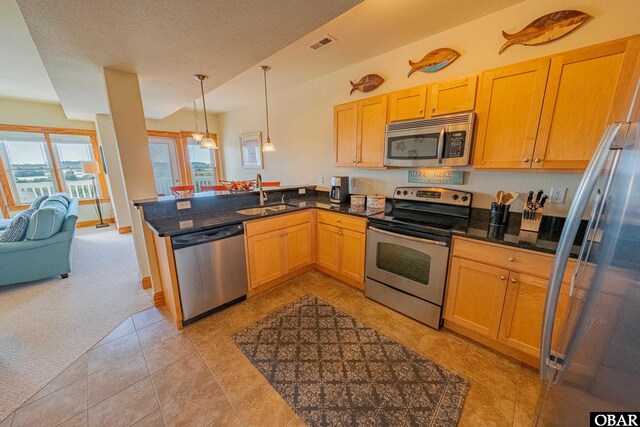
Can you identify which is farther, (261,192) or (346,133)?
(261,192)

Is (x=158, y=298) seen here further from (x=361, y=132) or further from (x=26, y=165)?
(x=26, y=165)

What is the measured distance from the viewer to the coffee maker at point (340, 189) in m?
3.04

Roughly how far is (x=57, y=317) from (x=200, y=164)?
14.2 ft

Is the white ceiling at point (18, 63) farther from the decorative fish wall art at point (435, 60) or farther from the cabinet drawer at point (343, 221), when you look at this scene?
the decorative fish wall art at point (435, 60)

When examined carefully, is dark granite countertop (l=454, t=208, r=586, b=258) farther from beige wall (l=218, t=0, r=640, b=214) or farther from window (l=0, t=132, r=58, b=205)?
window (l=0, t=132, r=58, b=205)

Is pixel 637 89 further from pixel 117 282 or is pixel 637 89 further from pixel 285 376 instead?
pixel 117 282

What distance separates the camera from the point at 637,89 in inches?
27.3

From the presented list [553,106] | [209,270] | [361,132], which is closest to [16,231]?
[209,270]

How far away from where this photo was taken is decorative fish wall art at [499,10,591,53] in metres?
1.62

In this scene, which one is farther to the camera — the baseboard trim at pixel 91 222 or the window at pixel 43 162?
the baseboard trim at pixel 91 222

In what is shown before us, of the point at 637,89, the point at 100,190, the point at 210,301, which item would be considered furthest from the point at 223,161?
the point at 637,89

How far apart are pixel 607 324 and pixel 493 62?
2.30m

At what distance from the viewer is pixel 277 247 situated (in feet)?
8.72

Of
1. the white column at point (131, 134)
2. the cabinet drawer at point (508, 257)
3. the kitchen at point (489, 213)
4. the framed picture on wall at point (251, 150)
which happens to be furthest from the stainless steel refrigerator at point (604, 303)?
the framed picture on wall at point (251, 150)
